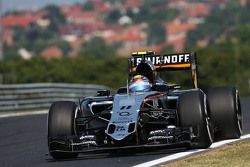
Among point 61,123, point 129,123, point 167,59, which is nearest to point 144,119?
point 129,123

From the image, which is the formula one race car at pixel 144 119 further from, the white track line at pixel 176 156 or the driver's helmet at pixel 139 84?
the white track line at pixel 176 156

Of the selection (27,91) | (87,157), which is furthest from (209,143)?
(27,91)

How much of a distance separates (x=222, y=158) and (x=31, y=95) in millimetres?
21849

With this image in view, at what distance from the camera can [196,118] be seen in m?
12.7

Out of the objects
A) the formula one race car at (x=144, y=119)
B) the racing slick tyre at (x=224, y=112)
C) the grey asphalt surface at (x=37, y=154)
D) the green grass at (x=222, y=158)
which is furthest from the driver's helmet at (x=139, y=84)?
the green grass at (x=222, y=158)

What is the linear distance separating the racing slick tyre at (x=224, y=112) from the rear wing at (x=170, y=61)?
189 centimetres

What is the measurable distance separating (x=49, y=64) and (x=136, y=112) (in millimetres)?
69858

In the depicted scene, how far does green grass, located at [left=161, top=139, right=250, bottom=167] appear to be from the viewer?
11.1 meters

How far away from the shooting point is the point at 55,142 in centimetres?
1283

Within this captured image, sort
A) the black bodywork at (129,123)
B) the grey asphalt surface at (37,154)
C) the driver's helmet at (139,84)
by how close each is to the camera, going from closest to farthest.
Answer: the grey asphalt surface at (37,154) → the black bodywork at (129,123) → the driver's helmet at (139,84)

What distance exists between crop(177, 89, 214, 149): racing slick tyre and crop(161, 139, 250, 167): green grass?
0.27 metres

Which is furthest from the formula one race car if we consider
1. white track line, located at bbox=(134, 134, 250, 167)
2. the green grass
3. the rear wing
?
the rear wing

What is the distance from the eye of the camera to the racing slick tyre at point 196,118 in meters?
12.6

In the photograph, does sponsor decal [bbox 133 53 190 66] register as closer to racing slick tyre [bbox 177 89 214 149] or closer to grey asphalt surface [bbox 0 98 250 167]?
grey asphalt surface [bbox 0 98 250 167]
